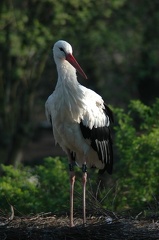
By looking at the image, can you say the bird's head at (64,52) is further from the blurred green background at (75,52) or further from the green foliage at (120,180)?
Result: the blurred green background at (75,52)

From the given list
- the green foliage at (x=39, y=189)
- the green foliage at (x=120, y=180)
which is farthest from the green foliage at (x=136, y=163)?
→ the green foliage at (x=39, y=189)

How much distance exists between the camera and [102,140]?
9.87m

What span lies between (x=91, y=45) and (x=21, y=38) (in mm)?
3080

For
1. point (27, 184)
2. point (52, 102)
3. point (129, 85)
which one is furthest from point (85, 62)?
point (52, 102)

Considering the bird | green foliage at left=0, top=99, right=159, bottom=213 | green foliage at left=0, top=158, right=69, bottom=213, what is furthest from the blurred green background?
the bird

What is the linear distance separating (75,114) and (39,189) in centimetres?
226

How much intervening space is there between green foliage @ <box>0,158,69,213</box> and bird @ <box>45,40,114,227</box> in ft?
3.51

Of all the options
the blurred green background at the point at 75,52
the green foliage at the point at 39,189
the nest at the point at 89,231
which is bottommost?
the nest at the point at 89,231

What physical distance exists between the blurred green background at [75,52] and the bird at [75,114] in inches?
106

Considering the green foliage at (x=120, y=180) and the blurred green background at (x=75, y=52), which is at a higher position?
the blurred green background at (x=75, y=52)

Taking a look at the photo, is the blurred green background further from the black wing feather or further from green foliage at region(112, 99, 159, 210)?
the black wing feather

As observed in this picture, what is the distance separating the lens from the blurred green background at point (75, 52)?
17656mm

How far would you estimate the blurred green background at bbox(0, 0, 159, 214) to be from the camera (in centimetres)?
1766

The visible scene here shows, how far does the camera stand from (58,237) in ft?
28.0
